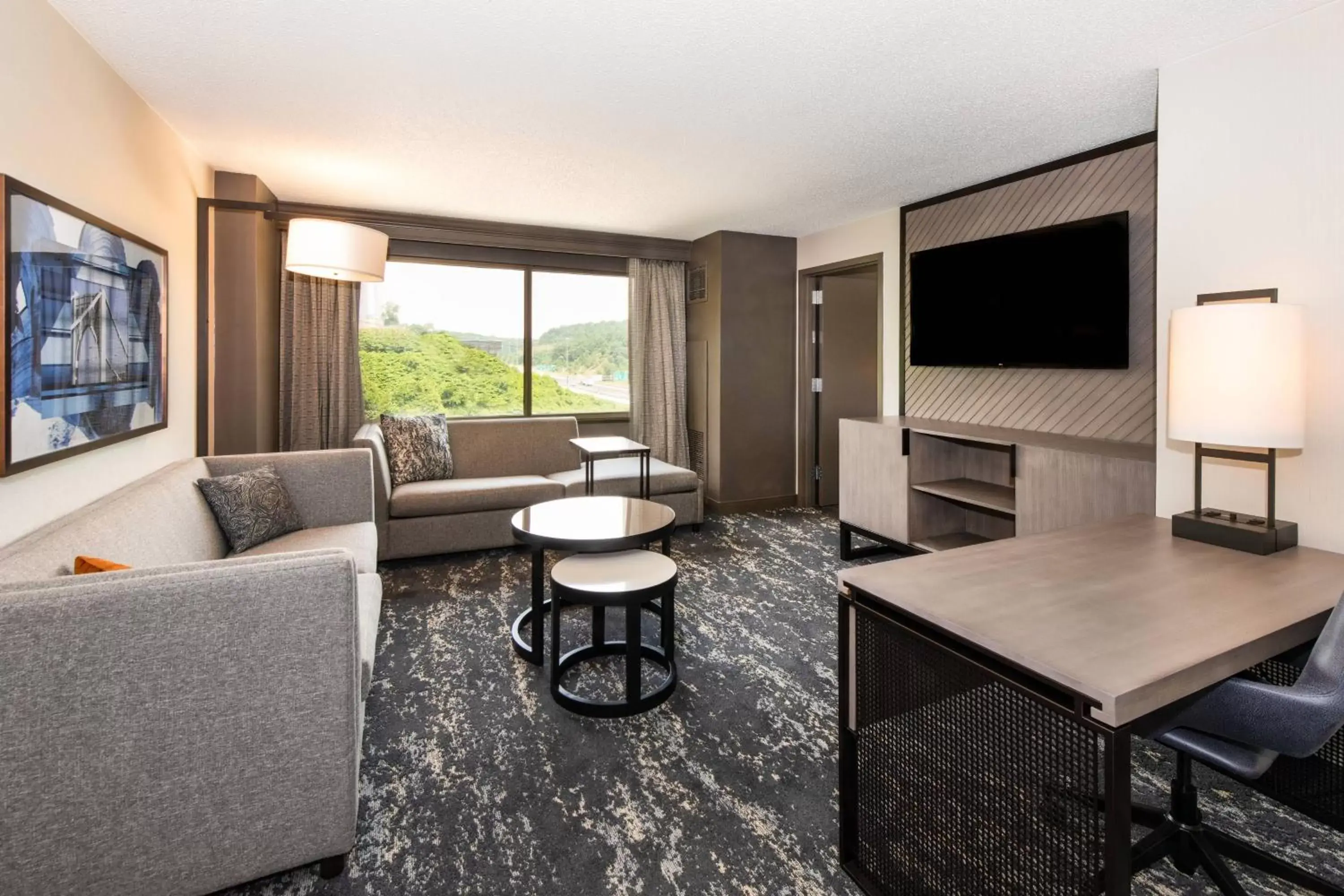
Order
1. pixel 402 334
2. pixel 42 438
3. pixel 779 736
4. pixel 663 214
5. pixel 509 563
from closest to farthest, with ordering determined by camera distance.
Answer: pixel 42 438
pixel 779 736
pixel 509 563
pixel 663 214
pixel 402 334

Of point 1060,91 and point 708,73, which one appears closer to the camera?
point 708,73

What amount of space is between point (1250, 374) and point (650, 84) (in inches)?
89.5

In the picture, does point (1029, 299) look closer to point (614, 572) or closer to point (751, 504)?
point (751, 504)

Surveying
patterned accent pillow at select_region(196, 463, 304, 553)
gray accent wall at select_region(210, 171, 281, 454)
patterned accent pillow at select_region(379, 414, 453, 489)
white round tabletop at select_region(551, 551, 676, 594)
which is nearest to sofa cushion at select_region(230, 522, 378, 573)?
patterned accent pillow at select_region(196, 463, 304, 553)

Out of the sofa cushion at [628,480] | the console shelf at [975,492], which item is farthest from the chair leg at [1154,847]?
the sofa cushion at [628,480]

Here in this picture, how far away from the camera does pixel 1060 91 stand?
2.67 meters

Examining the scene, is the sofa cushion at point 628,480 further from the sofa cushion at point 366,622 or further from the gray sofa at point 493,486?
the sofa cushion at point 366,622

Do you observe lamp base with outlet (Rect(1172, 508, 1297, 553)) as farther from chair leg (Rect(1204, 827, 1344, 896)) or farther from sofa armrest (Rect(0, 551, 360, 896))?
sofa armrest (Rect(0, 551, 360, 896))

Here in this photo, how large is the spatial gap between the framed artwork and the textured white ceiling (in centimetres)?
75

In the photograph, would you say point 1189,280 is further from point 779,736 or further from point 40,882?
point 40,882

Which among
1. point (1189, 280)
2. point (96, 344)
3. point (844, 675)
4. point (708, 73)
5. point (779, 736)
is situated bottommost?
point (779, 736)

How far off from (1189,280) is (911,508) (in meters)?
1.82

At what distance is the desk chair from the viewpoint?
4.02ft

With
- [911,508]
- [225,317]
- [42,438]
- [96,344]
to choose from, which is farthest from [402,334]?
[911,508]
